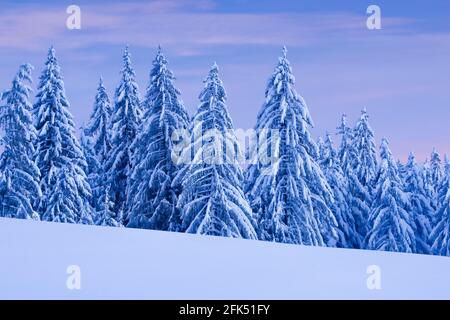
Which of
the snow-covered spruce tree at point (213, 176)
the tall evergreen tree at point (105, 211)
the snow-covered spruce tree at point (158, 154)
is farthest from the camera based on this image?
the tall evergreen tree at point (105, 211)

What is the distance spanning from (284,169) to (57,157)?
1032 centimetres

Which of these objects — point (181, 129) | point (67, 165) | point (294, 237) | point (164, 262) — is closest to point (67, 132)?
point (67, 165)

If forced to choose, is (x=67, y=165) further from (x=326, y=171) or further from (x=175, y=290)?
(x=175, y=290)

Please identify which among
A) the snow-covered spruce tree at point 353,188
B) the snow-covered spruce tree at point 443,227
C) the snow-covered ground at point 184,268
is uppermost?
the snow-covered spruce tree at point 353,188

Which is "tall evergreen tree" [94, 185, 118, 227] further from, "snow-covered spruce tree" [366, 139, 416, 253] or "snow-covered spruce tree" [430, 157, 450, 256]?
"snow-covered spruce tree" [430, 157, 450, 256]

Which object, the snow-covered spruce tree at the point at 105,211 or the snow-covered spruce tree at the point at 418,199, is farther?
the snow-covered spruce tree at the point at 418,199

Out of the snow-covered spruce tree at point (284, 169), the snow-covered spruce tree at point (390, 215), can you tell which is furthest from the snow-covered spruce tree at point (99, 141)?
the snow-covered spruce tree at point (390, 215)

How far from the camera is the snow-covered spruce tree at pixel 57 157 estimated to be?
29.0 m

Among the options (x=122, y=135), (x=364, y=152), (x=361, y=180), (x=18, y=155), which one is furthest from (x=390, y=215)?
(x=18, y=155)

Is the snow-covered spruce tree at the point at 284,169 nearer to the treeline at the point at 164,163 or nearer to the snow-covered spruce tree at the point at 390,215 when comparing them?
the treeline at the point at 164,163

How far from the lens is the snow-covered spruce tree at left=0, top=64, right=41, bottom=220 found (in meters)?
28.1

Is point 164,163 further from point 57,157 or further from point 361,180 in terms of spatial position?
point 361,180

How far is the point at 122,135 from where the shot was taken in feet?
108

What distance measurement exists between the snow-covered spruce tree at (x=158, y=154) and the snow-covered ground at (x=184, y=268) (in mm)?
14260
